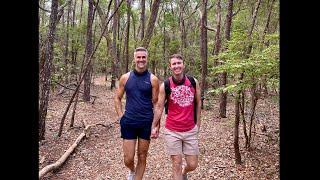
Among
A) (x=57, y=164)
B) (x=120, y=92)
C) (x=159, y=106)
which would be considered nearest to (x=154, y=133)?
(x=159, y=106)

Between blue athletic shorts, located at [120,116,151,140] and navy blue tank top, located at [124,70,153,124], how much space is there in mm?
33

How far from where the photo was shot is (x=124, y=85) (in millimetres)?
5285

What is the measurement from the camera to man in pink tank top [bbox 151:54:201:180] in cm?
507

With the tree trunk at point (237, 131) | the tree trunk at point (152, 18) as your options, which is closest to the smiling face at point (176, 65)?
the tree trunk at point (237, 131)

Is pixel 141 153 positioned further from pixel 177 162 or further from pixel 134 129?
pixel 177 162

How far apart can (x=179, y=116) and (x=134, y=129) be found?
2.41 feet

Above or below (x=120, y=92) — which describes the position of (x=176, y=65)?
above

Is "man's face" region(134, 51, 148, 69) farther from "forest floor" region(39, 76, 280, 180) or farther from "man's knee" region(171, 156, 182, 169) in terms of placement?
"forest floor" region(39, 76, 280, 180)

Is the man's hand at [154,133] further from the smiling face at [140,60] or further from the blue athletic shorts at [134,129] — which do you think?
the smiling face at [140,60]

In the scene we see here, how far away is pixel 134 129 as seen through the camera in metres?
5.25

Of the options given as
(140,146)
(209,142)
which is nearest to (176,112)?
(140,146)

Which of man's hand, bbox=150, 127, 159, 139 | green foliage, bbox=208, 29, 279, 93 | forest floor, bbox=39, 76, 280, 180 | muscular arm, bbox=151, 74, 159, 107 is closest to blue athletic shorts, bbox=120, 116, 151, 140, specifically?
man's hand, bbox=150, 127, 159, 139

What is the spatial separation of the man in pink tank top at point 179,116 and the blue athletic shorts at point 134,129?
14cm
